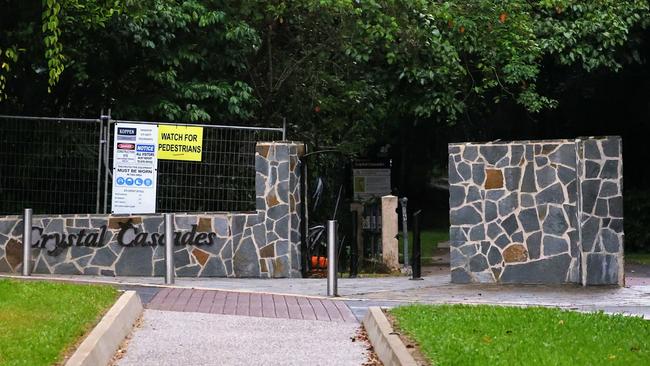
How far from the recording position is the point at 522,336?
29.7 ft

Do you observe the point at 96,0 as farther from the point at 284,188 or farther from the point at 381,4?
the point at 381,4

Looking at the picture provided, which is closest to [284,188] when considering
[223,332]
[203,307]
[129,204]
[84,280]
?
[129,204]

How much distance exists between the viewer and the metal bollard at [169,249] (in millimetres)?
14789

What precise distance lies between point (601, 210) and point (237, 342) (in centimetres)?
701

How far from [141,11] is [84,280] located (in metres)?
4.38

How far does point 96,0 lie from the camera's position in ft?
52.9

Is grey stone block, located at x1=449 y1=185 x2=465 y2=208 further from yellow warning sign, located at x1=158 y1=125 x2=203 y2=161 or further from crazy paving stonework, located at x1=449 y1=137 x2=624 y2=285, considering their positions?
yellow warning sign, located at x1=158 y1=125 x2=203 y2=161

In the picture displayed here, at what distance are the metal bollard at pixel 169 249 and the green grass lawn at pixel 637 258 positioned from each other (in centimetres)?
1171

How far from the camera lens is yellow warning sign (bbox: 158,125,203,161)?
637 inches

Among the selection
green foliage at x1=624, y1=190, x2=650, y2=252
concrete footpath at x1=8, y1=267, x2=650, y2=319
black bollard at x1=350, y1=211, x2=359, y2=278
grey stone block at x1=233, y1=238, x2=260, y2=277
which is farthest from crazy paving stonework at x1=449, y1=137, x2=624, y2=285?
green foliage at x1=624, y1=190, x2=650, y2=252

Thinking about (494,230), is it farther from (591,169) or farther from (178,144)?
(178,144)

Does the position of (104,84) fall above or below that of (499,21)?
below

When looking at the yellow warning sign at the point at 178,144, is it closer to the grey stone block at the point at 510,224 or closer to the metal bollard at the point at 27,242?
the metal bollard at the point at 27,242

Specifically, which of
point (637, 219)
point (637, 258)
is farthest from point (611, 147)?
point (637, 219)
